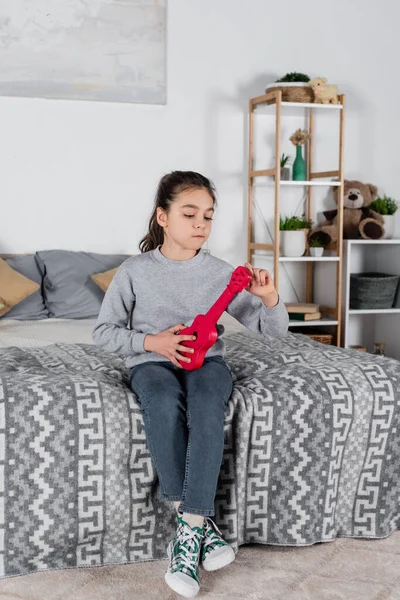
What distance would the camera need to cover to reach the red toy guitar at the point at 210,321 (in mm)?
1930

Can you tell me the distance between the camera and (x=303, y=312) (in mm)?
3906

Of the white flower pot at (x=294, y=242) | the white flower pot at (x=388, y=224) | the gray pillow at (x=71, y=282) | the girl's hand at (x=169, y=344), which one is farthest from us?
the white flower pot at (x=388, y=224)

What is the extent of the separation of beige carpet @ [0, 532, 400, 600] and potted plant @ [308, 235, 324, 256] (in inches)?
80.5

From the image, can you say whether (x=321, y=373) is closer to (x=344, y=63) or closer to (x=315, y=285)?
(x=315, y=285)

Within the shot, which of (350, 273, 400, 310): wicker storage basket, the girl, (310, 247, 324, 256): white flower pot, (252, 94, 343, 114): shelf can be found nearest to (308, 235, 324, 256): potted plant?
(310, 247, 324, 256): white flower pot

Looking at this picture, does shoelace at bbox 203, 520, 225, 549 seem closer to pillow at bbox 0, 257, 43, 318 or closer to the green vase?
pillow at bbox 0, 257, 43, 318

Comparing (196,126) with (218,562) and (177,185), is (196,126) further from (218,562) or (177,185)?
(218,562)

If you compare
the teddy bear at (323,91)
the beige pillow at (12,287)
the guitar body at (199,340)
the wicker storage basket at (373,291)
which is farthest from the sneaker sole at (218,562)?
the teddy bear at (323,91)

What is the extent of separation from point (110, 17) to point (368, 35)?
1385 millimetres

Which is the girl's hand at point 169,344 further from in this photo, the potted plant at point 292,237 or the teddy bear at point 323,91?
the teddy bear at point 323,91

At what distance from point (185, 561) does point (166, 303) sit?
681 millimetres

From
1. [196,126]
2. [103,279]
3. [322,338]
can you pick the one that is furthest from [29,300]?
[322,338]

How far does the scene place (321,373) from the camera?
2172 millimetres

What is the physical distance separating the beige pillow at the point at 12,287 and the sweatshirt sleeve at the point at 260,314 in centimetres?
139
